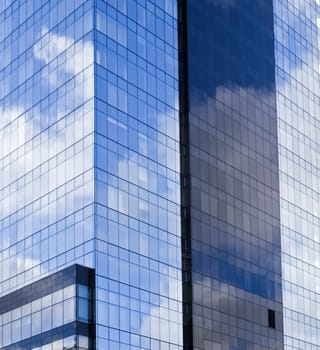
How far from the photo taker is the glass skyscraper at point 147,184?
67.7 m

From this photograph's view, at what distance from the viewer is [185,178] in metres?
76.1

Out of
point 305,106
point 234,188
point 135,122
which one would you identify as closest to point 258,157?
point 234,188

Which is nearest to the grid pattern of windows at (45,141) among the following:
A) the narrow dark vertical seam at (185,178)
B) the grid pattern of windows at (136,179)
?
the grid pattern of windows at (136,179)

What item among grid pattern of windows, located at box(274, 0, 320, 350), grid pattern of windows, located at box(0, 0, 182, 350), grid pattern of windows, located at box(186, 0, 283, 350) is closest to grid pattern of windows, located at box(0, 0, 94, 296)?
grid pattern of windows, located at box(0, 0, 182, 350)

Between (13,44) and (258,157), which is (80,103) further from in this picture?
(258,157)

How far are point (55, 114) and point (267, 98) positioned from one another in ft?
84.9

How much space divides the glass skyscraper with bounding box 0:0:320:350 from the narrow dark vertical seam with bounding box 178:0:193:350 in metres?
0.12

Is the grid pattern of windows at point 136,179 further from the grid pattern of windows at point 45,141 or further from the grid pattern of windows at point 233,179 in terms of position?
the grid pattern of windows at point 233,179

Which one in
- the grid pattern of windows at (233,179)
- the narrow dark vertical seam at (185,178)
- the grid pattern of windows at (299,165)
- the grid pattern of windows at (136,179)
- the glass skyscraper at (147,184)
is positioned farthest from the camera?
the grid pattern of windows at (299,165)

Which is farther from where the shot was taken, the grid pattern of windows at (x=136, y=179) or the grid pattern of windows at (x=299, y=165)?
the grid pattern of windows at (x=299, y=165)

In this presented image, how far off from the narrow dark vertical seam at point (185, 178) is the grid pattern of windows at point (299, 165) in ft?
51.3

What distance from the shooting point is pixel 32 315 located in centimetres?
6919

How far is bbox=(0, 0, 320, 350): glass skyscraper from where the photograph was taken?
67.7 meters

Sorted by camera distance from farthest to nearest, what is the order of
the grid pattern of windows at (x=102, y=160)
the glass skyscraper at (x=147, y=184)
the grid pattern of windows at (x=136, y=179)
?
the glass skyscraper at (x=147, y=184) < the grid pattern of windows at (x=102, y=160) < the grid pattern of windows at (x=136, y=179)
